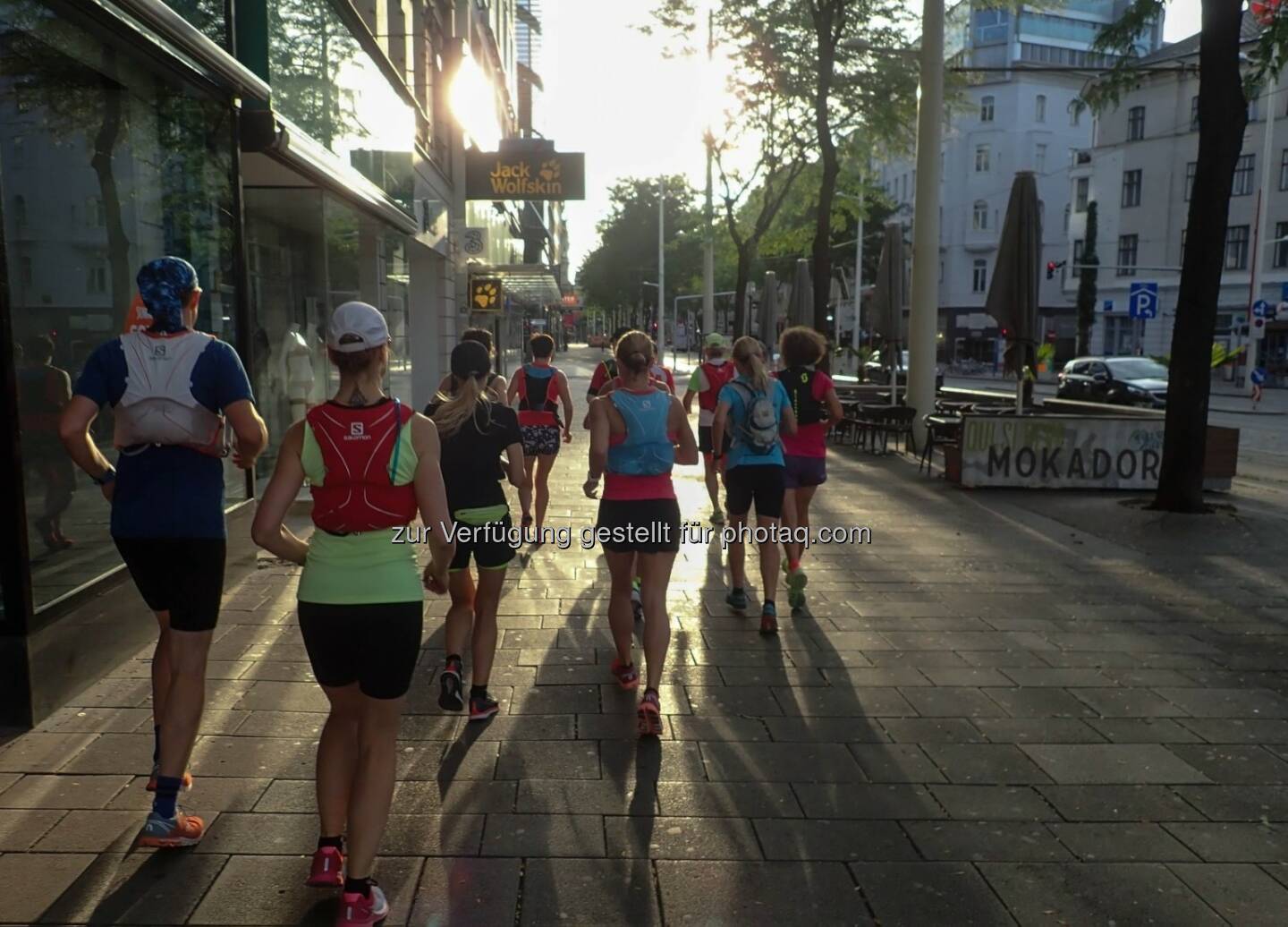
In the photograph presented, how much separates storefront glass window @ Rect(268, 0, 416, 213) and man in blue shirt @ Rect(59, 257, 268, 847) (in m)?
6.26

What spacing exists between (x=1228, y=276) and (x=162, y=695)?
55.1 m

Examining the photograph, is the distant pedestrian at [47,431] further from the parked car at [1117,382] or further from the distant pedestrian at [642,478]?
the parked car at [1117,382]

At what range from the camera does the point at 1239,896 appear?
3525mm

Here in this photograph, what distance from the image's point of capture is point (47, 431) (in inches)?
214

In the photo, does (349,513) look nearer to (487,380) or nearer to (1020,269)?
(487,380)

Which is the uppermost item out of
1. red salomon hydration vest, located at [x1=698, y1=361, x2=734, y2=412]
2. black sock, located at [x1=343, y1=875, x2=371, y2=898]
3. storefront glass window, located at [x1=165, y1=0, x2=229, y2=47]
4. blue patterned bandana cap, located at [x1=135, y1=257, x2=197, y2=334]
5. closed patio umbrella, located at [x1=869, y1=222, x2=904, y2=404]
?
storefront glass window, located at [x1=165, y1=0, x2=229, y2=47]

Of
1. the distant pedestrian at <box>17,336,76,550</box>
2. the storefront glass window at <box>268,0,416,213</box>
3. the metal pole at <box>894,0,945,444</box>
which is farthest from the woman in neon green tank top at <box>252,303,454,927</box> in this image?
the metal pole at <box>894,0,945,444</box>

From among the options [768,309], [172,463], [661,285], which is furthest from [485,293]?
[661,285]

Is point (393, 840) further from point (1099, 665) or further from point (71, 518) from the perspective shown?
point (1099, 665)

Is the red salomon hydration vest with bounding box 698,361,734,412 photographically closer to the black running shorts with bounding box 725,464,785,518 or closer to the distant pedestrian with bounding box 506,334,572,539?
the distant pedestrian with bounding box 506,334,572,539

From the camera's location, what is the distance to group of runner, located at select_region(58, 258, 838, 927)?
3.20 metres

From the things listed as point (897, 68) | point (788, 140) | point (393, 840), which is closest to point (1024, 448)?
point (393, 840)

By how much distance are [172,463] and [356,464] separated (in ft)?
3.11

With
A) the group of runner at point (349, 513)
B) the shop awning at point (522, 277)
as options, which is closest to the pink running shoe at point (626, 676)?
the group of runner at point (349, 513)
